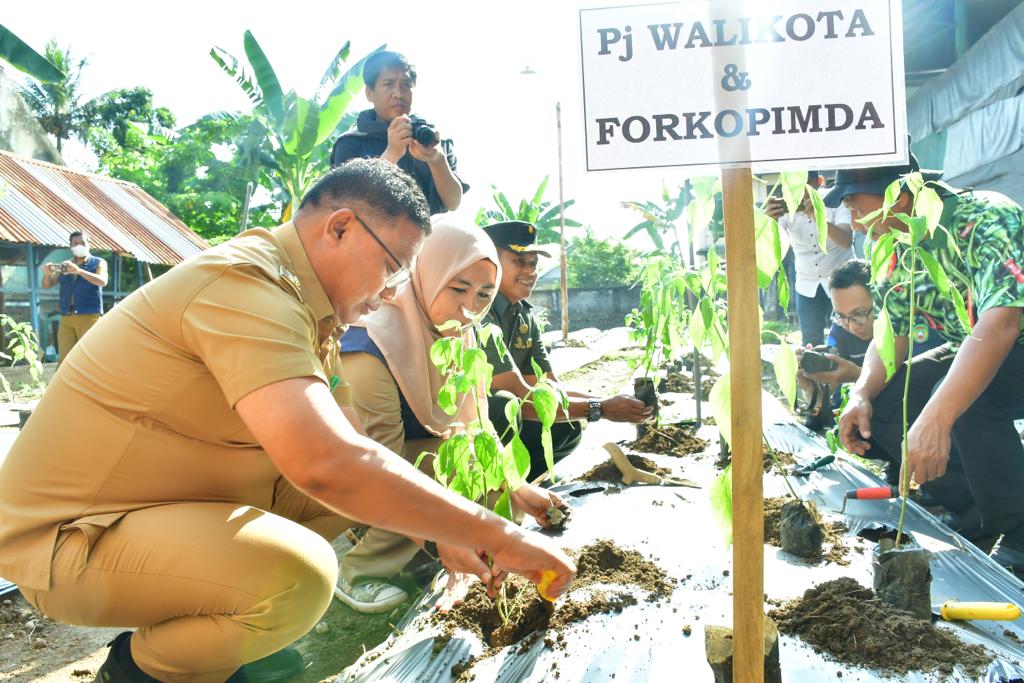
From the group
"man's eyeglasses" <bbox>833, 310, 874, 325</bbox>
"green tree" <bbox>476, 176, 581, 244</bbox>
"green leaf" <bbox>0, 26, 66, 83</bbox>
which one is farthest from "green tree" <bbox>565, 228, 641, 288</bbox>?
"man's eyeglasses" <bbox>833, 310, 874, 325</bbox>

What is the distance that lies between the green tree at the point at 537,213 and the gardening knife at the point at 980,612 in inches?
151

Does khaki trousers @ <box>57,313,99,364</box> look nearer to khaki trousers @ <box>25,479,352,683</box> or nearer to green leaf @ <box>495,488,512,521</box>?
khaki trousers @ <box>25,479,352,683</box>

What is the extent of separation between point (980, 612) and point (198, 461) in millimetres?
1574

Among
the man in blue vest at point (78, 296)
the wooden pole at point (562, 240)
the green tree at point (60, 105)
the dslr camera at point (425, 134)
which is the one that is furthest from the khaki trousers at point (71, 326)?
the green tree at point (60, 105)

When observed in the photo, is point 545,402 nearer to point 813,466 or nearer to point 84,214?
point 813,466

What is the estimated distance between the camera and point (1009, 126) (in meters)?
6.02

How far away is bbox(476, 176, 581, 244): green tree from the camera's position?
8.31m

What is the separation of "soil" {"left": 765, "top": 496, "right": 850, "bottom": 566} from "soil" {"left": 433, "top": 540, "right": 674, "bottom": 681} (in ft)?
1.27

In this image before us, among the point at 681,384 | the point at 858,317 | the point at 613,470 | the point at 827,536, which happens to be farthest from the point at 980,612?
the point at 681,384

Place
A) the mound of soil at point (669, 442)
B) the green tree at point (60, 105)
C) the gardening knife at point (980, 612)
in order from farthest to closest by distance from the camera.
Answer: the green tree at point (60, 105), the mound of soil at point (669, 442), the gardening knife at point (980, 612)

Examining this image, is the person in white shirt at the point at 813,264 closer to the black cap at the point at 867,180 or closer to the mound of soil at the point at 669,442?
the mound of soil at the point at 669,442

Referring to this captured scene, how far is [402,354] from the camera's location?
225 centimetres

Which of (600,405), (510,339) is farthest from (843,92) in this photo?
(510,339)

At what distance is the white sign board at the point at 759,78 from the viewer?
978 mm
